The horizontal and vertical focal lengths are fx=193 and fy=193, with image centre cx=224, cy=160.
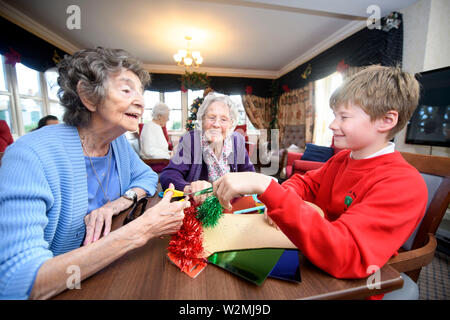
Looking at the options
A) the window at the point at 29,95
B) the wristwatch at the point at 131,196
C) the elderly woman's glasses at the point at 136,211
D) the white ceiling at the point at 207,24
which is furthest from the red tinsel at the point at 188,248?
the window at the point at 29,95

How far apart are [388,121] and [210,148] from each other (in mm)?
1238

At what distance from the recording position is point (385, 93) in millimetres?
720

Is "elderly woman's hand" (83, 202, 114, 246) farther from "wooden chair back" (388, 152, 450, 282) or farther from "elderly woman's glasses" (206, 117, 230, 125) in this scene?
"wooden chair back" (388, 152, 450, 282)

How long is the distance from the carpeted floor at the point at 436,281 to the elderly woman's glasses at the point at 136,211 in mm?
2250

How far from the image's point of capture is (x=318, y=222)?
503 millimetres

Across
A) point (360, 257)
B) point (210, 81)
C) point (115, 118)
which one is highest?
point (210, 81)

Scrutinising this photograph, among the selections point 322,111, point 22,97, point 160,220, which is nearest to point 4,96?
point 22,97

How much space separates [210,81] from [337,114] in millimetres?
6932

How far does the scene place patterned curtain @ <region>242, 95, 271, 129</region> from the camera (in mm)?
7572

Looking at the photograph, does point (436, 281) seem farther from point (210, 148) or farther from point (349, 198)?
point (210, 148)

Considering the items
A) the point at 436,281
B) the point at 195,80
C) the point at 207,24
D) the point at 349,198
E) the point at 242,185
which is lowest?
the point at 436,281

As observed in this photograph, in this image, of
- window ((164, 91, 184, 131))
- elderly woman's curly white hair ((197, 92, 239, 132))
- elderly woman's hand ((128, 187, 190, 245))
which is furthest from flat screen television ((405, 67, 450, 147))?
window ((164, 91, 184, 131))

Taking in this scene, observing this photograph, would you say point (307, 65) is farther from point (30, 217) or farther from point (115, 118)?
point (30, 217)
